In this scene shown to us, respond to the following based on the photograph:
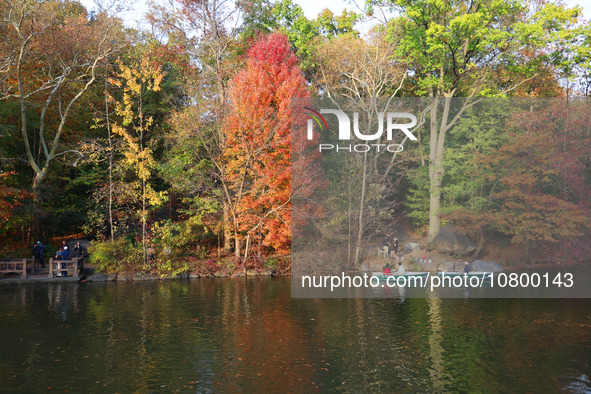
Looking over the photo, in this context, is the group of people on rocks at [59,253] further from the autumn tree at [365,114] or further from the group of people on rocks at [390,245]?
the group of people on rocks at [390,245]

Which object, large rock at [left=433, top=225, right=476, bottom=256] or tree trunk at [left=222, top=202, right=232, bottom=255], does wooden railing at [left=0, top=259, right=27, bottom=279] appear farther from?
large rock at [left=433, top=225, right=476, bottom=256]

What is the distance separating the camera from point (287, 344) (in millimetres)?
15391

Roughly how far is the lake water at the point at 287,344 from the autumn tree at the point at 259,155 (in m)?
9.14

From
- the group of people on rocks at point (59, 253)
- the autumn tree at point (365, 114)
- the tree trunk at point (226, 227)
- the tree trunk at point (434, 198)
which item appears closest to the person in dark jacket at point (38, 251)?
the group of people on rocks at point (59, 253)

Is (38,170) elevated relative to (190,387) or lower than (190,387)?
elevated

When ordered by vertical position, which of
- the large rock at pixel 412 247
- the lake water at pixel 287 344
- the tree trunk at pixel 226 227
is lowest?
the lake water at pixel 287 344

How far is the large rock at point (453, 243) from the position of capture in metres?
32.9

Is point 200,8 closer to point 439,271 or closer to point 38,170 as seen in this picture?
point 38,170

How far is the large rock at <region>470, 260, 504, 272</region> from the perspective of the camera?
32134mm

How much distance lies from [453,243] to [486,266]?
246cm

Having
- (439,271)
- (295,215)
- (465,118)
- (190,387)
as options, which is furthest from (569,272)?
(190,387)

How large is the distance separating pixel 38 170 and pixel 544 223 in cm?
3141

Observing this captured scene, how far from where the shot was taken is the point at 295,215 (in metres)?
31.5

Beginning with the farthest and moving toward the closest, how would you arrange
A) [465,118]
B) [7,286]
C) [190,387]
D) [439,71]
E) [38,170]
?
1. [439,71]
2. [465,118]
3. [38,170]
4. [7,286]
5. [190,387]
